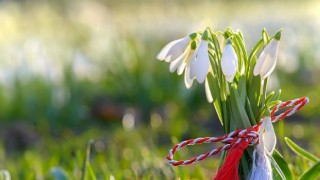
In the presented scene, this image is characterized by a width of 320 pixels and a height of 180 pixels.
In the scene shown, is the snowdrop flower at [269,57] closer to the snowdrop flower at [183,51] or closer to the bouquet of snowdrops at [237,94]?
the bouquet of snowdrops at [237,94]

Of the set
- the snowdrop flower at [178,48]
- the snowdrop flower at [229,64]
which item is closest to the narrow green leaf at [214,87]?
the snowdrop flower at [178,48]

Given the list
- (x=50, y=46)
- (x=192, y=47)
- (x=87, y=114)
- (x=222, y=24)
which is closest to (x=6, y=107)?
(x=87, y=114)

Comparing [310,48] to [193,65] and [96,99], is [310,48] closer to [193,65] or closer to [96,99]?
[96,99]

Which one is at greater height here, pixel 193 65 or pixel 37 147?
pixel 193 65

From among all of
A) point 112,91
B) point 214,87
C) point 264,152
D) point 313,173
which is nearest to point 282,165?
point 313,173

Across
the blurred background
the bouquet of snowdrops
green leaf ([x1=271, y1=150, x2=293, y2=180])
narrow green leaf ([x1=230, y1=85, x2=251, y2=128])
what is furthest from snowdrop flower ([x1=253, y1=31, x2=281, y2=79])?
the blurred background

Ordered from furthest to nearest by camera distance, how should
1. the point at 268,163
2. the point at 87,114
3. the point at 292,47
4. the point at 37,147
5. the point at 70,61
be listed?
the point at 292,47 → the point at 70,61 → the point at 87,114 → the point at 37,147 → the point at 268,163

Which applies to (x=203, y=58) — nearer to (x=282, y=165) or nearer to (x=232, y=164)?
(x=232, y=164)

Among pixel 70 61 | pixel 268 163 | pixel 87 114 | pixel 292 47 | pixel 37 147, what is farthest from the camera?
pixel 292 47

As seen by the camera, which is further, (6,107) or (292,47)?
(292,47)
